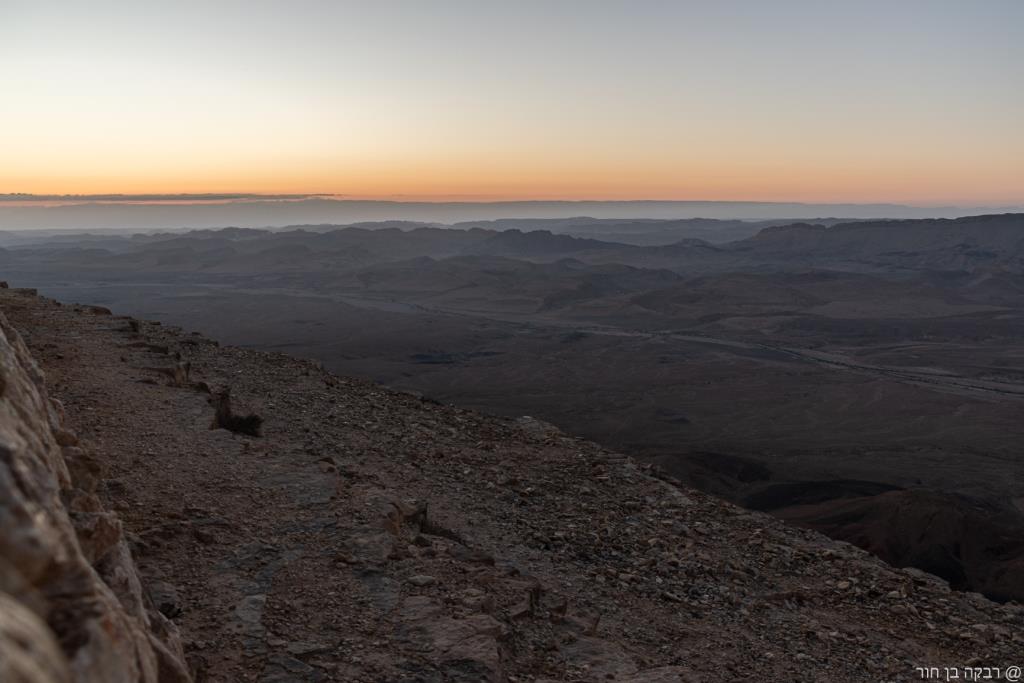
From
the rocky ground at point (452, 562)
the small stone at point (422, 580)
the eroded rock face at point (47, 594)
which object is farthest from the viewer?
the small stone at point (422, 580)

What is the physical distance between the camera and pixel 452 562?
21.5ft

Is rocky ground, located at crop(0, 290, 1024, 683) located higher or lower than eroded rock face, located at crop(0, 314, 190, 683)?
lower

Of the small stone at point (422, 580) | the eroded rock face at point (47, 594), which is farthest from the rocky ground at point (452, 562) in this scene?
the eroded rock face at point (47, 594)

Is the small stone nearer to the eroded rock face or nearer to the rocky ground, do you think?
the rocky ground

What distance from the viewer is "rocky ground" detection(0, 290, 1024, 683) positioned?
5082mm

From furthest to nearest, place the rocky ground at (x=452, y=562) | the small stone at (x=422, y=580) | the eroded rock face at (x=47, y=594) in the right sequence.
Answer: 1. the small stone at (x=422, y=580)
2. the rocky ground at (x=452, y=562)
3. the eroded rock face at (x=47, y=594)

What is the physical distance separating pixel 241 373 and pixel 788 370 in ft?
164

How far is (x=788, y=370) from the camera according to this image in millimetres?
55406

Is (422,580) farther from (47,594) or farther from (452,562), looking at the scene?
(47,594)

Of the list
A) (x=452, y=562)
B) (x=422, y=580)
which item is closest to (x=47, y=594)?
(x=422, y=580)

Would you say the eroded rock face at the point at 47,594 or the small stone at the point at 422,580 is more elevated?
the eroded rock face at the point at 47,594

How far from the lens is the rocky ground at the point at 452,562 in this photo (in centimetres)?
508

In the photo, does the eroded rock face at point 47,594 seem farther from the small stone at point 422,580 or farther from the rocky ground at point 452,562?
the small stone at point 422,580

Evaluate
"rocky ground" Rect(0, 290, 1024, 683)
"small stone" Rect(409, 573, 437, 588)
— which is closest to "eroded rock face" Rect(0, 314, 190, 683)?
"rocky ground" Rect(0, 290, 1024, 683)
